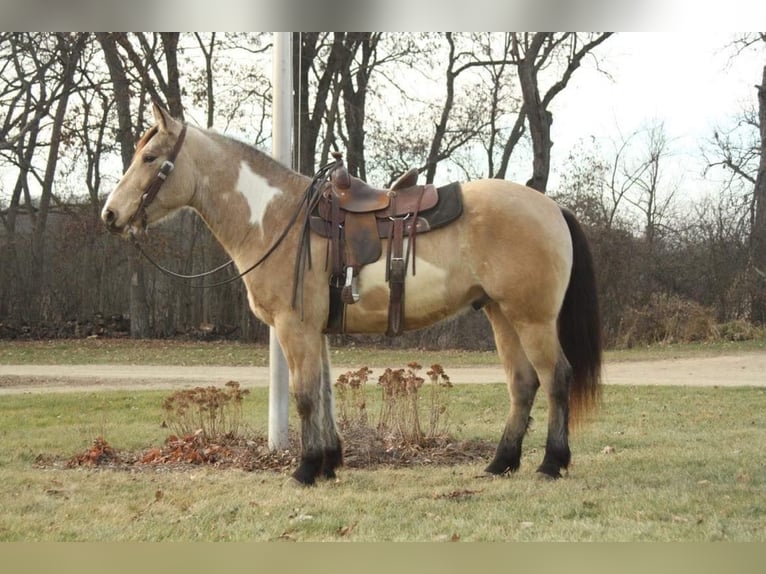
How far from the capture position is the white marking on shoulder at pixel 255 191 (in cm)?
496

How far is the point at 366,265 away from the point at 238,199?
3.04ft

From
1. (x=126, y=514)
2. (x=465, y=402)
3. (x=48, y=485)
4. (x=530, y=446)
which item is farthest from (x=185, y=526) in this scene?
(x=465, y=402)

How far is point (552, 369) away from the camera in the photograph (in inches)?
187

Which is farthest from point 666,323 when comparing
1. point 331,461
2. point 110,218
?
point 110,218

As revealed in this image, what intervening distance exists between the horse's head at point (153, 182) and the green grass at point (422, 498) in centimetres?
166

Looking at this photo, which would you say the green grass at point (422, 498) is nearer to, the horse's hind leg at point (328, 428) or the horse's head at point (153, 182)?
the horse's hind leg at point (328, 428)

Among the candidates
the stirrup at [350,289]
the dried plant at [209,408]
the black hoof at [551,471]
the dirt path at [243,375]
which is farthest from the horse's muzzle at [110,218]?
the dirt path at [243,375]

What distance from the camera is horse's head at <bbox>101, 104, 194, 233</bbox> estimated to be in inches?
184

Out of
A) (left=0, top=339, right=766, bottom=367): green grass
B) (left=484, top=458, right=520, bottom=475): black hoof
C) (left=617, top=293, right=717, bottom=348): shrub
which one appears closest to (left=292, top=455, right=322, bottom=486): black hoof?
(left=484, top=458, right=520, bottom=475): black hoof

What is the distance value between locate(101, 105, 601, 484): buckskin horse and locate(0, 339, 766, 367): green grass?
6.70m

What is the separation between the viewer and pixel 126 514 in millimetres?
4387

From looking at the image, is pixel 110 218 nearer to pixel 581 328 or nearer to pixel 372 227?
pixel 372 227

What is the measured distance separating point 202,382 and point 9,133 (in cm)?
646

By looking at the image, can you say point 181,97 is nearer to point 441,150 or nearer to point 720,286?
point 441,150
